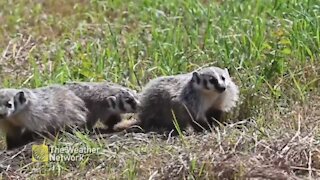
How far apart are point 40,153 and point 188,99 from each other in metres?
1.09

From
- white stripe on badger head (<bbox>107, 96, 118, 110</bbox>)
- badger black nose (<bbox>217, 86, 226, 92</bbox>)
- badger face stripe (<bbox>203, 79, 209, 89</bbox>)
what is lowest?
white stripe on badger head (<bbox>107, 96, 118, 110</bbox>)

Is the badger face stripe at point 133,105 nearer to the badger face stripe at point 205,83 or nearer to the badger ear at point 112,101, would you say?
the badger ear at point 112,101

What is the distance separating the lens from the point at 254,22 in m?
7.02

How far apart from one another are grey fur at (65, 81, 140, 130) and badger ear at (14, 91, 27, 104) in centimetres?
46

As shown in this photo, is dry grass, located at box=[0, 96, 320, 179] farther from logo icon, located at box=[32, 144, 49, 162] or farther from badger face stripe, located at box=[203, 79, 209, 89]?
badger face stripe, located at box=[203, 79, 209, 89]

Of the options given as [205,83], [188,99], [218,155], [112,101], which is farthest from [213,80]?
[218,155]

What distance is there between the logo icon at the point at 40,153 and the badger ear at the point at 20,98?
1.37 feet

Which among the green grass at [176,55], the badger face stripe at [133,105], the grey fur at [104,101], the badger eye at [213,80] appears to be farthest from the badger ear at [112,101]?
the badger eye at [213,80]

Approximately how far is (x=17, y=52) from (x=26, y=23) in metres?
1.12

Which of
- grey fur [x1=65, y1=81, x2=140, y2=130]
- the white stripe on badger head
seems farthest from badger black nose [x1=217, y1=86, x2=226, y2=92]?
the white stripe on badger head

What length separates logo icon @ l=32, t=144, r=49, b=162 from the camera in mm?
4863

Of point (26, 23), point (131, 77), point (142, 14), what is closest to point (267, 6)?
point (142, 14)

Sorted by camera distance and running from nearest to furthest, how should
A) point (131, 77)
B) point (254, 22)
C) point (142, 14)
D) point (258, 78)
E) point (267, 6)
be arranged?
point (258, 78), point (131, 77), point (254, 22), point (267, 6), point (142, 14)

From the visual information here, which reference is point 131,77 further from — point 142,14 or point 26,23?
point 26,23
